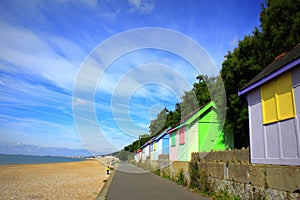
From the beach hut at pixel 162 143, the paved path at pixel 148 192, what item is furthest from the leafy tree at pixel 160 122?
the paved path at pixel 148 192

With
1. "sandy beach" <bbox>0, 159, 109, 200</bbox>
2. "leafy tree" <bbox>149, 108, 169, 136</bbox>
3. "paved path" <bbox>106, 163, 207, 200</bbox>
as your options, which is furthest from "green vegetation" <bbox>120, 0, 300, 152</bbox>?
"leafy tree" <bbox>149, 108, 169, 136</bbox>

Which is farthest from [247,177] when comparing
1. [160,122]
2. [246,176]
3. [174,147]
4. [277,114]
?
[160,122]

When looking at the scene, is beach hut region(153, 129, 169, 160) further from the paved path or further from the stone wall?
the stone wall

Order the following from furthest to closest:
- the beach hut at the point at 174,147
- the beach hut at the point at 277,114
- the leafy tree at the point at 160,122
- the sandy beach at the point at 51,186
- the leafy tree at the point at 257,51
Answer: the leafy tree at the point at 160,122, the beach hut at the point at 174,147, the leafy tree at the point at 257,51, the sandy beach at the point at 51,186, the beach hut at the point at 277,114

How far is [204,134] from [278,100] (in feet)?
33.4

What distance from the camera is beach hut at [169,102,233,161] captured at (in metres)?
16.7

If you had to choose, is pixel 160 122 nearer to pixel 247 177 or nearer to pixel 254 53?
pixel 254 53

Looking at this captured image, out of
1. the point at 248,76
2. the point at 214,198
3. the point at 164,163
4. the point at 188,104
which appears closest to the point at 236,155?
the point at 214,198

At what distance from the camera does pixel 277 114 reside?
7.10 m

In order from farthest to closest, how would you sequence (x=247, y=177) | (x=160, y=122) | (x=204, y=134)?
(x=160, y=122)
(x=204, y=134)
(x=247, y=177)

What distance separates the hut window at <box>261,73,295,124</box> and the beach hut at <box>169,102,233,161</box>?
9.18 metres

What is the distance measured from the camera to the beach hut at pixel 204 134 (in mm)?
16656

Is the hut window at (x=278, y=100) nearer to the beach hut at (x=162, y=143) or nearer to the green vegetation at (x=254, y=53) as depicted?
the green vegetation at (x=254, y=53)

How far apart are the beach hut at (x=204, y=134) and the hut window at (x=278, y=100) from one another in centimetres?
918
